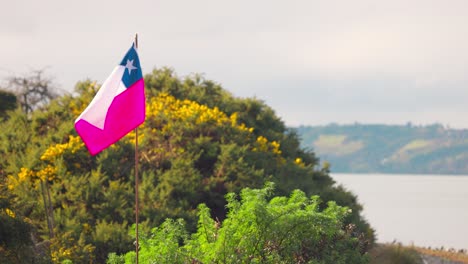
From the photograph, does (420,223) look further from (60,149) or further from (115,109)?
(115,109)

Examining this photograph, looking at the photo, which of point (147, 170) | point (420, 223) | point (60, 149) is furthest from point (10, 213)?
point (420, 223)

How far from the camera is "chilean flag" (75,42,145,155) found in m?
13.7

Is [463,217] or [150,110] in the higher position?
[150,110]

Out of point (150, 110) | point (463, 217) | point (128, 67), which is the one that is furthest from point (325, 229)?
point (463, 217)

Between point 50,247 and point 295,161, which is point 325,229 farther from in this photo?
point 295,161

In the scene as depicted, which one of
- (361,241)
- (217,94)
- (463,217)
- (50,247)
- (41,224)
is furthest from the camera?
(463,217)

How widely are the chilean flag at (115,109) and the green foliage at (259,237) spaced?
2.25 metres

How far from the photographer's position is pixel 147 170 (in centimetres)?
2562

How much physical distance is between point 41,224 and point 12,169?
2917mm

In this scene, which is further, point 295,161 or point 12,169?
point 295,161

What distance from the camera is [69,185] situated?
24.5 metres

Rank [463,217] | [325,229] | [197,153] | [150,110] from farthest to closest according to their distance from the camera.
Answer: [463,217] → [150,110] → [197,153] → [325,229]

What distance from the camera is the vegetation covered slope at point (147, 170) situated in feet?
74.5

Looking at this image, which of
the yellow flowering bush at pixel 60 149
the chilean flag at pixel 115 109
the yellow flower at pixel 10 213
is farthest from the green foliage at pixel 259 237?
the yellow flowering bush at pixel 60 149
